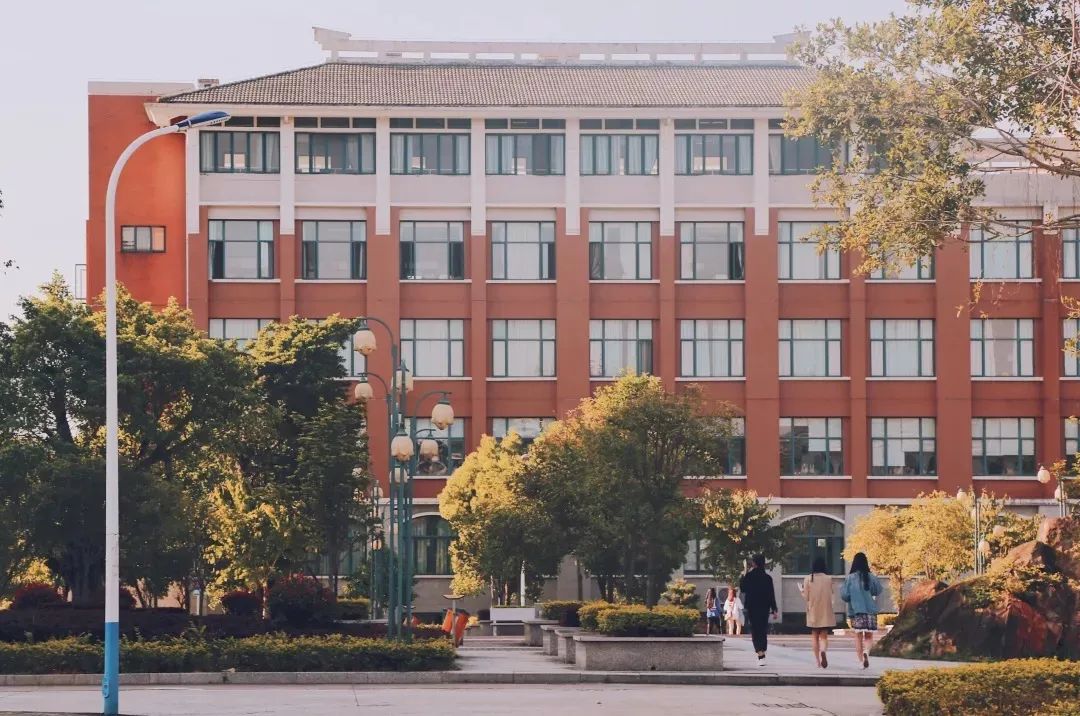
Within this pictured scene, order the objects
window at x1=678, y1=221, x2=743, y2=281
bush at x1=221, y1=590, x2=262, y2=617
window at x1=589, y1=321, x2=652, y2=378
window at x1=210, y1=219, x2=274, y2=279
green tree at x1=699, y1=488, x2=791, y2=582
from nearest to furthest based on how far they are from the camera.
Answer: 1. bush at x1=221, y1=590, x2=262, y2=617
2. green tree at x1=699, y1=488, x2=791, y2=582
3. window at x1=210, y1=219, x2=274, y2=279
4. window at x1=589, y1=321, x2=652, y2=378
5. window at x1=678, y1=221, x2=743, y2=281

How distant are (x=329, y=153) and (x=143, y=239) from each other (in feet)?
A: 25.6

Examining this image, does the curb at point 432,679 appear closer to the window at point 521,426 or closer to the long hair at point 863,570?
the long hair at point 863,570

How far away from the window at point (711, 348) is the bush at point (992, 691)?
5019cm

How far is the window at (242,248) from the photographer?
217 feet

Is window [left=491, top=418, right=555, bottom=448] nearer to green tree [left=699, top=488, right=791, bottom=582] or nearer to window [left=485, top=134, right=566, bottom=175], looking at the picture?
window [left=485, top=134, right=566, bottom=175]

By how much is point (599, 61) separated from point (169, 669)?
4936 centimetres

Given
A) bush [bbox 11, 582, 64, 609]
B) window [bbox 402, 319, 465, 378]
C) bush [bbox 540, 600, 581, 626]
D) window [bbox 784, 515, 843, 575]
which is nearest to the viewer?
bush [bbox 11, 582, 64, 609]

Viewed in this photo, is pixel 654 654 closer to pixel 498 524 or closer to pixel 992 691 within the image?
pixel 992 691

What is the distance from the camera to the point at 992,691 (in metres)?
15.8

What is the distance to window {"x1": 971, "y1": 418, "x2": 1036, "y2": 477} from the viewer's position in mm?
66438

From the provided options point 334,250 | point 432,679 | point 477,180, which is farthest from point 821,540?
point 432,679

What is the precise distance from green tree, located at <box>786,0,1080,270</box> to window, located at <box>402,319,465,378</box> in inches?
1770

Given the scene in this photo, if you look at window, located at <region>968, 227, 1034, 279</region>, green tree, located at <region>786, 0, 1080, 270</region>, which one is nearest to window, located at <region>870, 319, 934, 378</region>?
window, located at <region>968, 227, 1034, 279</region>

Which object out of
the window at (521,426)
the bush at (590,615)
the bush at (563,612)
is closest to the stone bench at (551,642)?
the bush at (563,612)
